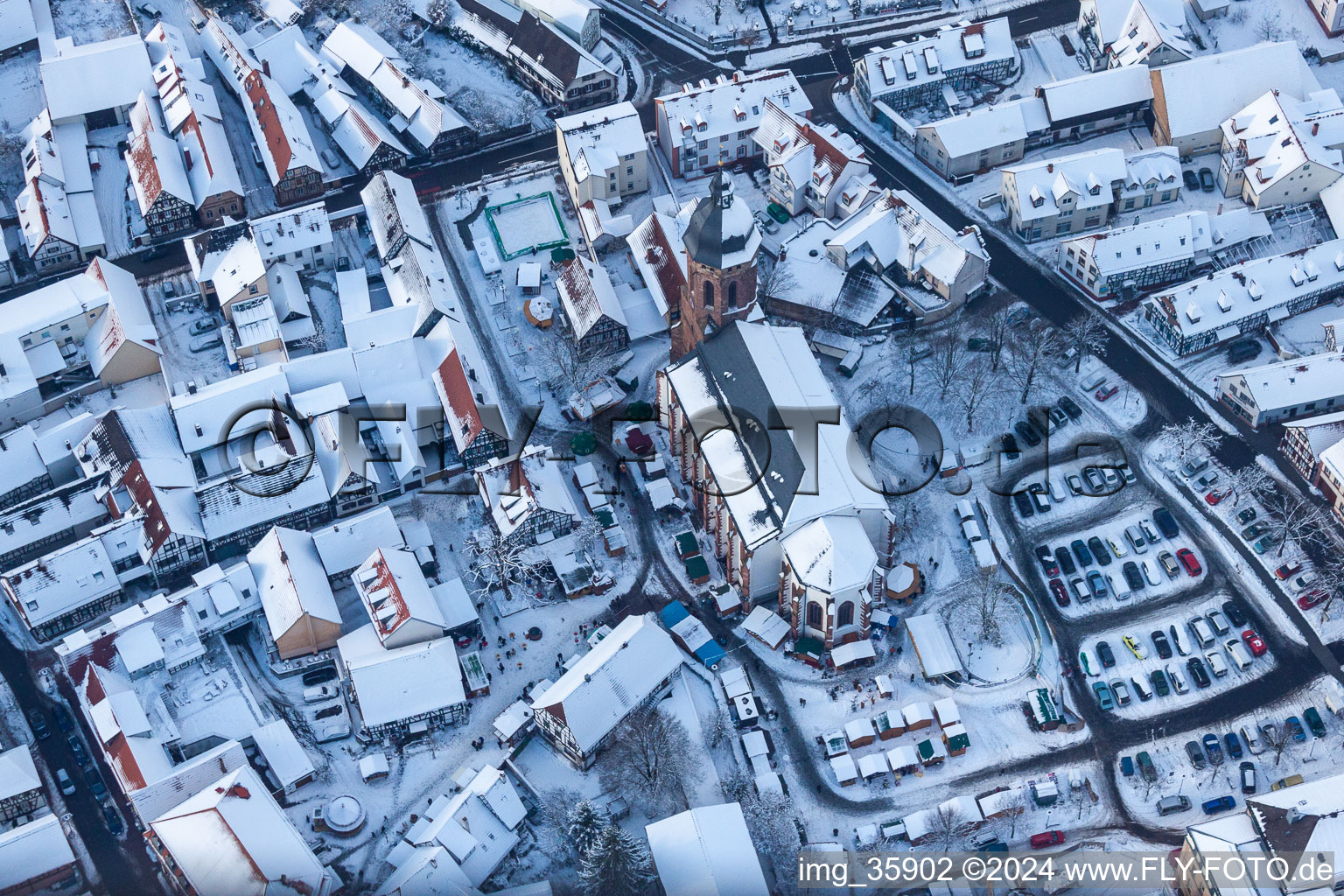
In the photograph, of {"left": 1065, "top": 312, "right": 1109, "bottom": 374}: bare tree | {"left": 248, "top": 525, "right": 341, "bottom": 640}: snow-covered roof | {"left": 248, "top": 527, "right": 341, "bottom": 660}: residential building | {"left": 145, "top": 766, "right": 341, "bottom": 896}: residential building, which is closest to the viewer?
{"left": 145, "top": 766, "right": 341, "bottom": 896}: residential building

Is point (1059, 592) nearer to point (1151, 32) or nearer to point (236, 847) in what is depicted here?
point (236, 847)

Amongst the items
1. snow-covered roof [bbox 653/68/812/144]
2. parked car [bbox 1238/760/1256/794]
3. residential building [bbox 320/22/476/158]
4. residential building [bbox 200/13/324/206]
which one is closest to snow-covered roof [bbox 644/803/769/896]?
parked car [bbox 1238/760/1256/794]

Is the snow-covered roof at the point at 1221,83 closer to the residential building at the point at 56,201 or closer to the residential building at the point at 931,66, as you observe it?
the residential building at the point at 931,66

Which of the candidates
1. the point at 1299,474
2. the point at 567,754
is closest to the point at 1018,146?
the point at 1299,474

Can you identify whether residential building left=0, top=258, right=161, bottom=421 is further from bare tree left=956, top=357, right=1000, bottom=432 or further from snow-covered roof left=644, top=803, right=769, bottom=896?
bare tree left=956, top=357, right=1000, bottom=432

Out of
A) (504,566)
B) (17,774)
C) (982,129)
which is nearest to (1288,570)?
(982,129)

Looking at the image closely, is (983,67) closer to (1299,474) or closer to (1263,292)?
(1263,292)

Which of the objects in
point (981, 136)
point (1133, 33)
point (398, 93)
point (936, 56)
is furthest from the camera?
point (1133, 33)
